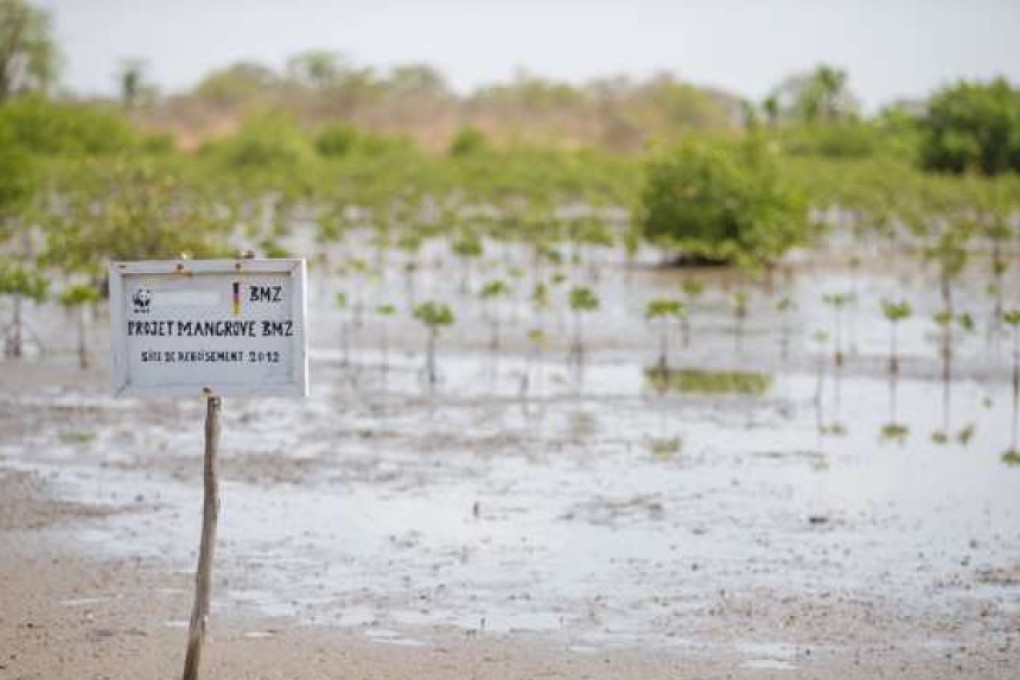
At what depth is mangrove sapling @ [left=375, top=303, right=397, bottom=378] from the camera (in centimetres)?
1803

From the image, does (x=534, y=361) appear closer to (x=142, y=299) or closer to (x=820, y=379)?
(x=820, y=379)

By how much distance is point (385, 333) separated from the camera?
2028 centimetres

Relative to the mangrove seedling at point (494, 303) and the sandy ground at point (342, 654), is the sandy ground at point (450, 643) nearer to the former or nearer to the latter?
the sandy ground at point (342, 654)

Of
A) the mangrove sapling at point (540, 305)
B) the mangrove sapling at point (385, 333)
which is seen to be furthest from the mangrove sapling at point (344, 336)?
the mangrove sapling at point (540, 305)

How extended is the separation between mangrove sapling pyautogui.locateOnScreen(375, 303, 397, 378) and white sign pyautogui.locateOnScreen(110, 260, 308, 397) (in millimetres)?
9875

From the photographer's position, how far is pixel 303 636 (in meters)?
8.62

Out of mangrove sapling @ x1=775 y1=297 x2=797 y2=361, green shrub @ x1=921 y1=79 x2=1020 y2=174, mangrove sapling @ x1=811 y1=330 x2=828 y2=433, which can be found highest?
green shrub @ x1=921 y1=79 x2=1020 y2=174

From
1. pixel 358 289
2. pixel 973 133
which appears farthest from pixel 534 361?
pixel 973 133

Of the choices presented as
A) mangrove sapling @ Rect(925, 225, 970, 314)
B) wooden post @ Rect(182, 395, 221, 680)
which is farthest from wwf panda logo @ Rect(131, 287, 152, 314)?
mangrove sapling @ Rect(925, 225, 970, 314)

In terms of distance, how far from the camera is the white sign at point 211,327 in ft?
24.0

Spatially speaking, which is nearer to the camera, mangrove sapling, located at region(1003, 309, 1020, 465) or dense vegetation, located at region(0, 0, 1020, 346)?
mangrove sapling, located at region(1003, 309, 1020, 465)

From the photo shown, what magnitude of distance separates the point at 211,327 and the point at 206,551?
88 cm

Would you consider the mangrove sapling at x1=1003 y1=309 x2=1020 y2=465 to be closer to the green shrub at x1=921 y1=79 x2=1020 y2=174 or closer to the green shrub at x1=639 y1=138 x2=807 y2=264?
the green shrub at x1=639 y1=138 x2=807 y2=264

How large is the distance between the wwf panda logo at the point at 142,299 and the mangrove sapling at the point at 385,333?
9.88 metres
